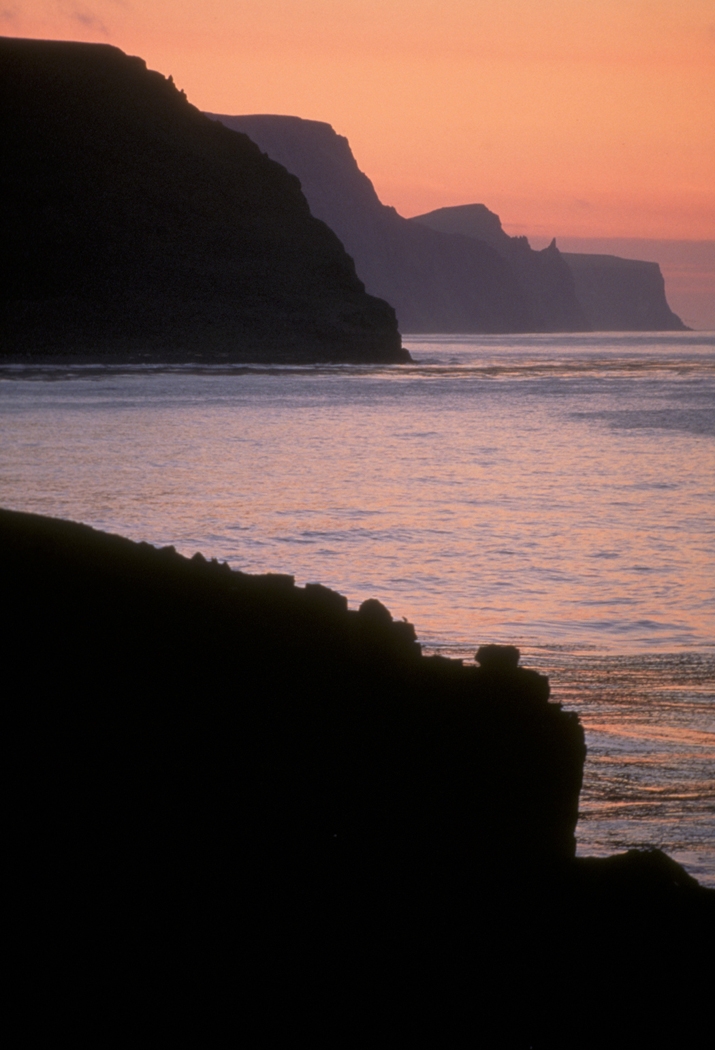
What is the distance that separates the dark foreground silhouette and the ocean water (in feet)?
5.53

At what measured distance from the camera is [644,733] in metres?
7.74

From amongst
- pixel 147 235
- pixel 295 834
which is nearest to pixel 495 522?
pixel 295 834

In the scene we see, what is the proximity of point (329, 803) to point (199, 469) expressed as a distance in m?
26.2

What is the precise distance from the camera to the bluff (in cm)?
11762

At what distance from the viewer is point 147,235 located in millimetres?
127062

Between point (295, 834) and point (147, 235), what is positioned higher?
point (147, 235)

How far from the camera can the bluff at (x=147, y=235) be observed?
117625mm

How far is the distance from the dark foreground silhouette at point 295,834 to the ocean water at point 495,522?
5.53ft

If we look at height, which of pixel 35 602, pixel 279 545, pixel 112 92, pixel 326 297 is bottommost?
pixel 279 545

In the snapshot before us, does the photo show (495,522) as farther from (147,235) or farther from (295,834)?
(147,235)

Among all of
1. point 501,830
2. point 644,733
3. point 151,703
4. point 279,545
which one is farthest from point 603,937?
point 279,545

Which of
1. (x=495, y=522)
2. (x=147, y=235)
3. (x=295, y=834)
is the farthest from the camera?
(x=147, y=235)

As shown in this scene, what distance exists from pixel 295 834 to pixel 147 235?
422ft

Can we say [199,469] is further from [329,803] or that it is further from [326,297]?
[326,297]
